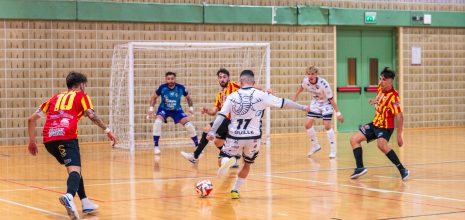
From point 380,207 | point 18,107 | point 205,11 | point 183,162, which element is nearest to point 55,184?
point 183,162

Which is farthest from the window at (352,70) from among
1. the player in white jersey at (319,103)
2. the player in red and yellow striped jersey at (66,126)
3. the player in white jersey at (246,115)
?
the player in red and yellow striped jersey at (66,126)

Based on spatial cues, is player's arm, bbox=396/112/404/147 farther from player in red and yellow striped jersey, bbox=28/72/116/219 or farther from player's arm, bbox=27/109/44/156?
player's arm, bbox=27/109/44/156

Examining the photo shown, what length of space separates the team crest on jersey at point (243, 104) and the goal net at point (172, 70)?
9.24 m

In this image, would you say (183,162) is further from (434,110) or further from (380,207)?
(434,110)

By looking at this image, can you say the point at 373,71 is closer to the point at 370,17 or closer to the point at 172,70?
the point at 370,17

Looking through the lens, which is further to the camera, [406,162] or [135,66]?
[135,66]

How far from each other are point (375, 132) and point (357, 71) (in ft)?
41.0

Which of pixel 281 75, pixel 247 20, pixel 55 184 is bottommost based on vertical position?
pixel 55 184

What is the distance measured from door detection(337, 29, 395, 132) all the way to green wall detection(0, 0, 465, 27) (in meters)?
0.55

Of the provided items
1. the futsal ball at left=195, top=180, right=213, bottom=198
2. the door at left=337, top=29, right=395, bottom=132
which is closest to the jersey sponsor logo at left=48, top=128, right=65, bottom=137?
the futsal ball at left=195, top=180, right=213, bottom=198

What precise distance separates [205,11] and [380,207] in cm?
1335

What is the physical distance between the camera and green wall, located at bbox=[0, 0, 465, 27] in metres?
21.0

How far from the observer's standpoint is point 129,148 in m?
19.8

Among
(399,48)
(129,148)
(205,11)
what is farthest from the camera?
(399,48)
